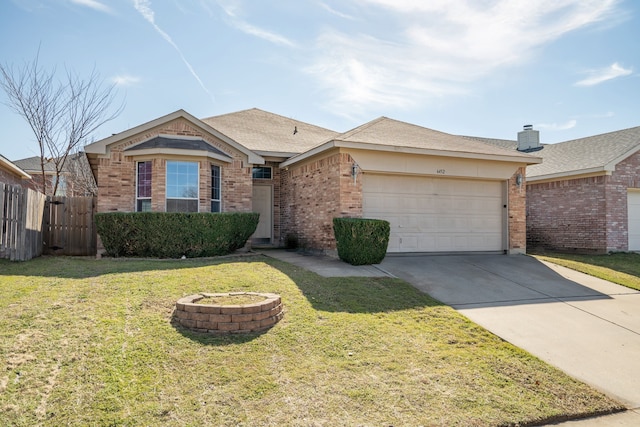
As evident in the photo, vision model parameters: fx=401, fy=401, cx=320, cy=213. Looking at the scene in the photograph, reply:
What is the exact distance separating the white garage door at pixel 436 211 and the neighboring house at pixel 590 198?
4.55m

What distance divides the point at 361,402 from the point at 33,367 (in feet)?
10.2

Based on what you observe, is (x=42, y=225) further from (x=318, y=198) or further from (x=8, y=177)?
(x=8, y=177)

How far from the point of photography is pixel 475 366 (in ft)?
14.8

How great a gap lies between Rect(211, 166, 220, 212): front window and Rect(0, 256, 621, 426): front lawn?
20.4ft

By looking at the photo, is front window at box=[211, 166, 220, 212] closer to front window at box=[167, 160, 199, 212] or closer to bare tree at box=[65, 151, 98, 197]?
front window at box=[167, 160, 199, 212]

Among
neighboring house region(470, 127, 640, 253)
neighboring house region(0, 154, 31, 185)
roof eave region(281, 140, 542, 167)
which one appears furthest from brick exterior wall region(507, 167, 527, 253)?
neighboring house region(0, 154, 31, 185)

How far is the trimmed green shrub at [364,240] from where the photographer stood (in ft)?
30.7

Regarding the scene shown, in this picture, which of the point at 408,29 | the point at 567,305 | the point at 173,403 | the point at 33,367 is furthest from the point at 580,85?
the point at 33,367

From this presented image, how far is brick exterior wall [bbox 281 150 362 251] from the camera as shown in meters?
10.4

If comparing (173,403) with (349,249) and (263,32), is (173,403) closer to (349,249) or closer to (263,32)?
(349,249)

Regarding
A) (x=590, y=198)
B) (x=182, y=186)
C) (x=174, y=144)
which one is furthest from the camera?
(x=590, y=198)

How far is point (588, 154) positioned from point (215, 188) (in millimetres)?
14119

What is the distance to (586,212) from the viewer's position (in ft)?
47.4

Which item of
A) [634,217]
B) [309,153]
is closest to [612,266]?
[634,217]
